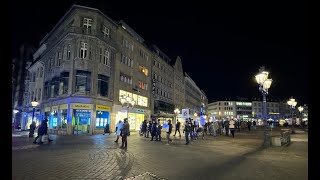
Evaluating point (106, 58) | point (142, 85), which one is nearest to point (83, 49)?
point (106, 58)

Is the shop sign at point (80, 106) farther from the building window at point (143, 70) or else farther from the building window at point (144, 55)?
the building window at point (144, 55)

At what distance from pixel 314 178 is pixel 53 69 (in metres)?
36.8

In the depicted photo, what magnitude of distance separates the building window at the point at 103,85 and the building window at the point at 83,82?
1.79 meters

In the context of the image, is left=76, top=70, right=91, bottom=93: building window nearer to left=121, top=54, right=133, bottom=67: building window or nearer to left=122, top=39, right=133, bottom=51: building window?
left=121, top=54, right=133, bottom=67: building window

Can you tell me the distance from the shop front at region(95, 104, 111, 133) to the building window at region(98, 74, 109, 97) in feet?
6.09

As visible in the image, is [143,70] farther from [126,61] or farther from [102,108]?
[102,108]

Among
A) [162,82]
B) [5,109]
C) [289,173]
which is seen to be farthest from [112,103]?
[5,109]

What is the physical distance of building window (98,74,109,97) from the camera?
32438mm

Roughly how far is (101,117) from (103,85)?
4299 mm

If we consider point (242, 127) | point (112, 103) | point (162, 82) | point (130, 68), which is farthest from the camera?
point (162, 82)

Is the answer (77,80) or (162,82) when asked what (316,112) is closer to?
(77,80)

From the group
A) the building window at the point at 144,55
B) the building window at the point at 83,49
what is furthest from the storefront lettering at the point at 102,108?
the building window at the point at 144,55

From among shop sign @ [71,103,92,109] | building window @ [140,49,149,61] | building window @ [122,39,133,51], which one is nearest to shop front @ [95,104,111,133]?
shop sign @ [71,103,92,109]

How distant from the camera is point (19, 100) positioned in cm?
5784
